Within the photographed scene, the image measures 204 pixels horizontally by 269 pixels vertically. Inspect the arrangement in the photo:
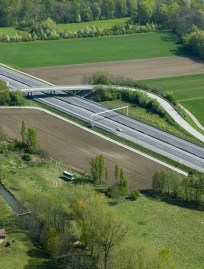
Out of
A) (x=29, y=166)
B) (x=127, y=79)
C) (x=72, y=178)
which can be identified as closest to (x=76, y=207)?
(x=72, y=178)

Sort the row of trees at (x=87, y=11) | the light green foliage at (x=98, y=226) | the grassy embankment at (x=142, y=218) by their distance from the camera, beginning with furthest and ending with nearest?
the row of trees at (x=87, y=11), the grassy embankment at (x=142, y=218), the light green foliage at (x=98, y=226)

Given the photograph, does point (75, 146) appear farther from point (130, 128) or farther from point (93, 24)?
point (93, 24)

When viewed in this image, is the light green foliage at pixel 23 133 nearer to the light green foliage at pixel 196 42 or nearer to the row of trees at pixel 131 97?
the row of trees at pixel 131 97

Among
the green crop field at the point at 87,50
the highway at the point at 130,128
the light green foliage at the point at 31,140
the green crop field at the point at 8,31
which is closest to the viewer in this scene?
the light green foliage at the point at 31,140

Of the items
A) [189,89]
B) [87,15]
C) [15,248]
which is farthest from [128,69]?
[15,248]

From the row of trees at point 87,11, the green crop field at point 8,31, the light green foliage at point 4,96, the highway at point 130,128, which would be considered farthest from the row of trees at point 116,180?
the row of trees at point 87,11

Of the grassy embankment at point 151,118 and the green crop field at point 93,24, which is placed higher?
the green crop field at point 93,24

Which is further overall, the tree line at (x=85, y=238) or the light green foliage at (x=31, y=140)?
the light green foliage at (x=31, y=140)

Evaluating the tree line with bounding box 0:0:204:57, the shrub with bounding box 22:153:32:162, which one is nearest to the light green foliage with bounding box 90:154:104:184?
the shrub with bounding box 22:153:32:162
